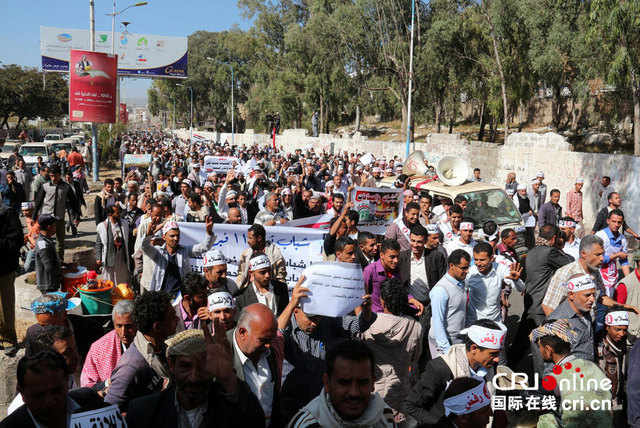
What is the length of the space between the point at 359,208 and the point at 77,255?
169 inches

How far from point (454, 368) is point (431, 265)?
7.94 ft

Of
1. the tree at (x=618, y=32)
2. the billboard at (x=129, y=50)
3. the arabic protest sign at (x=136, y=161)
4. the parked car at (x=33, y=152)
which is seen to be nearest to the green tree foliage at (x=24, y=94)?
the billboard at (x=129, y=50)

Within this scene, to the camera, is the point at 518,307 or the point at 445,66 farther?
the point at 445,66

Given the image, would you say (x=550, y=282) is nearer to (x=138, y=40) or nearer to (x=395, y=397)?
(x=395, y=397)

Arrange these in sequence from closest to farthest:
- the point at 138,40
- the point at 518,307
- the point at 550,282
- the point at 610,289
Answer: the point at 550,282 < the point at 610,289 < the point at 518,307 < the point at 138,40

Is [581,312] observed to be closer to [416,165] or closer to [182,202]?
[182,202]

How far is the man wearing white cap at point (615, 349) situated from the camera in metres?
4.66

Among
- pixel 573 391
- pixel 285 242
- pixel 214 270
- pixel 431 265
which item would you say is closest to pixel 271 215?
pixel 285 242

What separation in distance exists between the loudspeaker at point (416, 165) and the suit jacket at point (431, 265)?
787 centimetres

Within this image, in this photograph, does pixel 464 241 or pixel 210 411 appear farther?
pixel 464 241

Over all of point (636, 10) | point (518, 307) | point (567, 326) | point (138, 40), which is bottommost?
point (518, 307)

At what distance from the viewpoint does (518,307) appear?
898 centimetres

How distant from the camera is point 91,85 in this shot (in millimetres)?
23062

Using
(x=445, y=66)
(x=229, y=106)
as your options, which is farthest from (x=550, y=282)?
(x=229, y=106)
